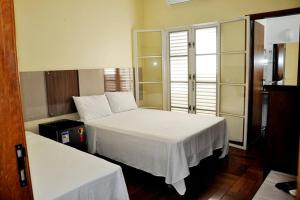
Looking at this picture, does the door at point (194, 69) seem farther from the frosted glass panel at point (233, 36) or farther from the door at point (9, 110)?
the door at point (9, 110)

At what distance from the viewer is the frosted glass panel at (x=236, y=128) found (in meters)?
3.80

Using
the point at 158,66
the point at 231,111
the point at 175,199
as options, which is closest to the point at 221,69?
the point at 231,111

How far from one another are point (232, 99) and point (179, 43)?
4.43 feet

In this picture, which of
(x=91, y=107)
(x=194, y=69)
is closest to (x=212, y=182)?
(x=91, y=107)

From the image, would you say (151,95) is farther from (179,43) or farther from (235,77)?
(235,77)

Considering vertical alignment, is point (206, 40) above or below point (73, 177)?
above

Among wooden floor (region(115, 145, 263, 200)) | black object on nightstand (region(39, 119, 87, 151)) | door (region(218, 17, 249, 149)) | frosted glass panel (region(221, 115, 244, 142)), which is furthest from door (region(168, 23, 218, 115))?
black object on nightstand (region(39, 119, 87, 151))

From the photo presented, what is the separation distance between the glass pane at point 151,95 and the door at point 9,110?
386cm

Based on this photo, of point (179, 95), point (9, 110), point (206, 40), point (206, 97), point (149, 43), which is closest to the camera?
point (9, 110)

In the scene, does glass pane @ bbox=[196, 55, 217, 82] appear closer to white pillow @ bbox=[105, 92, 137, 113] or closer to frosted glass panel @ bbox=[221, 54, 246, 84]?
frosted glass panel @ bbox=[221, 54, 246, 84]

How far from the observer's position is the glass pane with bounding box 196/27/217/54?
154 inches

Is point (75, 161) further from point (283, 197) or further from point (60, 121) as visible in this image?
point (283, 197)

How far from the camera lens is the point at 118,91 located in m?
4.30

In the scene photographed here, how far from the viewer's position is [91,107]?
3.54 m
